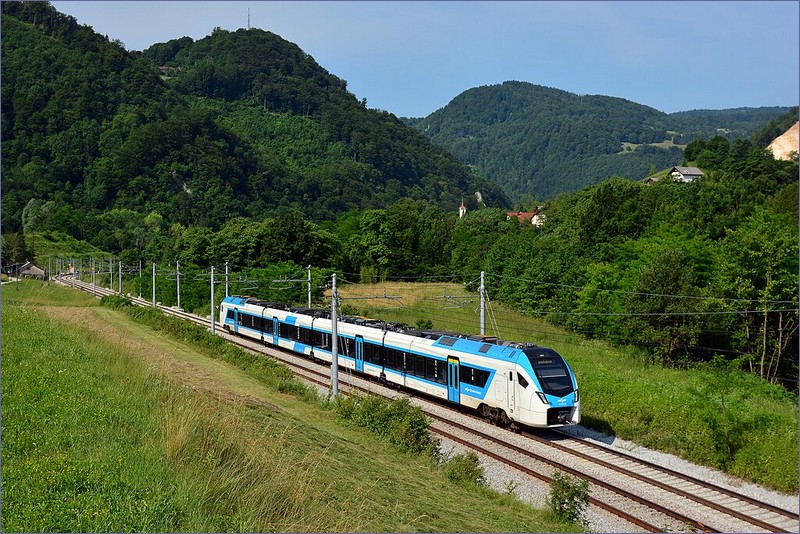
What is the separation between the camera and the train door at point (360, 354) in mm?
31391

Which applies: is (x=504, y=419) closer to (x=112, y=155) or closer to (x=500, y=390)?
(x=500, y=390)

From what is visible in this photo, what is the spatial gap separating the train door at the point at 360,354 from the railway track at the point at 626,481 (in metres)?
7.28

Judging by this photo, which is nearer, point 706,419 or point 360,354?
point 706,419

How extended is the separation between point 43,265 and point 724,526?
99637mm

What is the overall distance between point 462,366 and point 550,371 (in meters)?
3.94

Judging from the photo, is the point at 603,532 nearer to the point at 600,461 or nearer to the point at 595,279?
the point at 600,461

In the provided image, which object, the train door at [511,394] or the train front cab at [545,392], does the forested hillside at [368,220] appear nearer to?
the train front cab at [545,392]

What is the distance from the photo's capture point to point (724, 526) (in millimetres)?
13672

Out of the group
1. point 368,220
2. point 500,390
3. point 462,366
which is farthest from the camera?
point 368,220

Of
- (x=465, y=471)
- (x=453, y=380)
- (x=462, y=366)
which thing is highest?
(x=462, y=366)

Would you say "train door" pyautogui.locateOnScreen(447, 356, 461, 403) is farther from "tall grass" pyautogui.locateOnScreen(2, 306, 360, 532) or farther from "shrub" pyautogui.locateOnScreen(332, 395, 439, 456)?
"tall grass" pyautogui.locateOnScreen(2, 306, 360, 532)

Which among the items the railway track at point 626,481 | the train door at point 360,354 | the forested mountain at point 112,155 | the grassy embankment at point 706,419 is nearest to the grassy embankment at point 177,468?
the railway track at point 626,481

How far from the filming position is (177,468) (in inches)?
403

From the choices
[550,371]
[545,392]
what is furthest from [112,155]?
[545,392]
